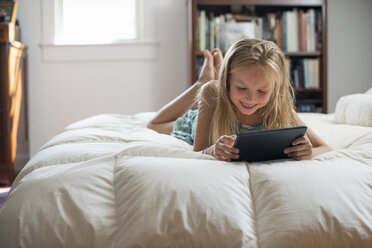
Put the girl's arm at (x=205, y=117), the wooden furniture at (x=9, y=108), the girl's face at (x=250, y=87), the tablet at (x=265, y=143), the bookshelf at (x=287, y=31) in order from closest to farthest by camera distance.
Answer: the tablet at (x=265, y=143) → the girl's face at (x=250, y=87) → the girl's arm at (x=205, y=117) → the wooden furniture at (x=9, y=108) → the bookshelf at (x=287, y=31)

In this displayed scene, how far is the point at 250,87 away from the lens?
3.58 ft

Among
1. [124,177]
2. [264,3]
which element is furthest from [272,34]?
[124,177]

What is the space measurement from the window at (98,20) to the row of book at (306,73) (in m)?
1.27

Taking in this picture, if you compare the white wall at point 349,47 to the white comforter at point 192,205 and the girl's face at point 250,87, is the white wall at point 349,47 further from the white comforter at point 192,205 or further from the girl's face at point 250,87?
the white comforter at point 192,205

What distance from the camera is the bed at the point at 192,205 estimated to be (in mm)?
705

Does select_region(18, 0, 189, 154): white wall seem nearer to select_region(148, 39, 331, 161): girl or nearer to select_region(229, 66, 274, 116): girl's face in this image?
select_region(148, 39, 331, 161): girl

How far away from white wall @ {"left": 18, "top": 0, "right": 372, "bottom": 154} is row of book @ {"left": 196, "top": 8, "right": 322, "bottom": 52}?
335mm

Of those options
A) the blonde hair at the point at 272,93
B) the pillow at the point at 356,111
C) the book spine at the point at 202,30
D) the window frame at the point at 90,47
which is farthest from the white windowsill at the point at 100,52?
the blonde hair at the point at 272,93

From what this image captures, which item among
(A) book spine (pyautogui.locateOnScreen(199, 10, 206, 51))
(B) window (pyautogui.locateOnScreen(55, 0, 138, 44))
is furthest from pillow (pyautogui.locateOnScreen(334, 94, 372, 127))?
(B) window (pyautogui.locateOnScreen(55, 0, 138, 44))

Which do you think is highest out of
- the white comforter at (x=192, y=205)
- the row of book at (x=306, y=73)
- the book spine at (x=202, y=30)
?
the book spine at (x=202, y=30)

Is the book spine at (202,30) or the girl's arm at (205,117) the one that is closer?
the girl's arm at (205,117)

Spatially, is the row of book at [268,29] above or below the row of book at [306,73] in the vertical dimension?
above

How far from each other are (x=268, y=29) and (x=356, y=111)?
4.00ft

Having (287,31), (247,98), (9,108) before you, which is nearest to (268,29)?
(287,31)
